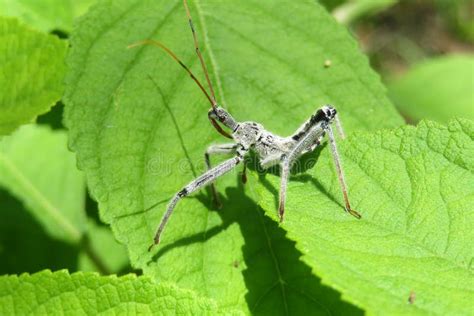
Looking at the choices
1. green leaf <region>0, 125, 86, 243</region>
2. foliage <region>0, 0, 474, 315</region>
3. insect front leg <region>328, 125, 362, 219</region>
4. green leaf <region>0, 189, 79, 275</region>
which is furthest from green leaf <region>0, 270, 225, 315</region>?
green leaf <region>0, 125, 86, 243</region>

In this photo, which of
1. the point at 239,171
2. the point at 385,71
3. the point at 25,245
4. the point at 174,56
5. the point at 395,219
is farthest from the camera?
the point at 385,71

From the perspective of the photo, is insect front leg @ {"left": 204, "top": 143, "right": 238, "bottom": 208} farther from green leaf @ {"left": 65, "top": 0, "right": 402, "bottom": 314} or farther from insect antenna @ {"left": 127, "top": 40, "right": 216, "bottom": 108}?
insect antenna @ {"left": 127, "top": 40, "right": 216, "bottom": 108}

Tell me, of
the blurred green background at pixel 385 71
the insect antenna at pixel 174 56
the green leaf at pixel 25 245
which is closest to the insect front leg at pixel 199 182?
the insect antenna at pixel 174 56

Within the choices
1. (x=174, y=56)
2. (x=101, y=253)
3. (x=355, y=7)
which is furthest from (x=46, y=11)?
(x=355, y=7)

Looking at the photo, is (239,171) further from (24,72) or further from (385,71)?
(385,71)

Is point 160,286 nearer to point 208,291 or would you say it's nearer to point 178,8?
point 208,291

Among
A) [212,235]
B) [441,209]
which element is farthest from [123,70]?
[441,209]
